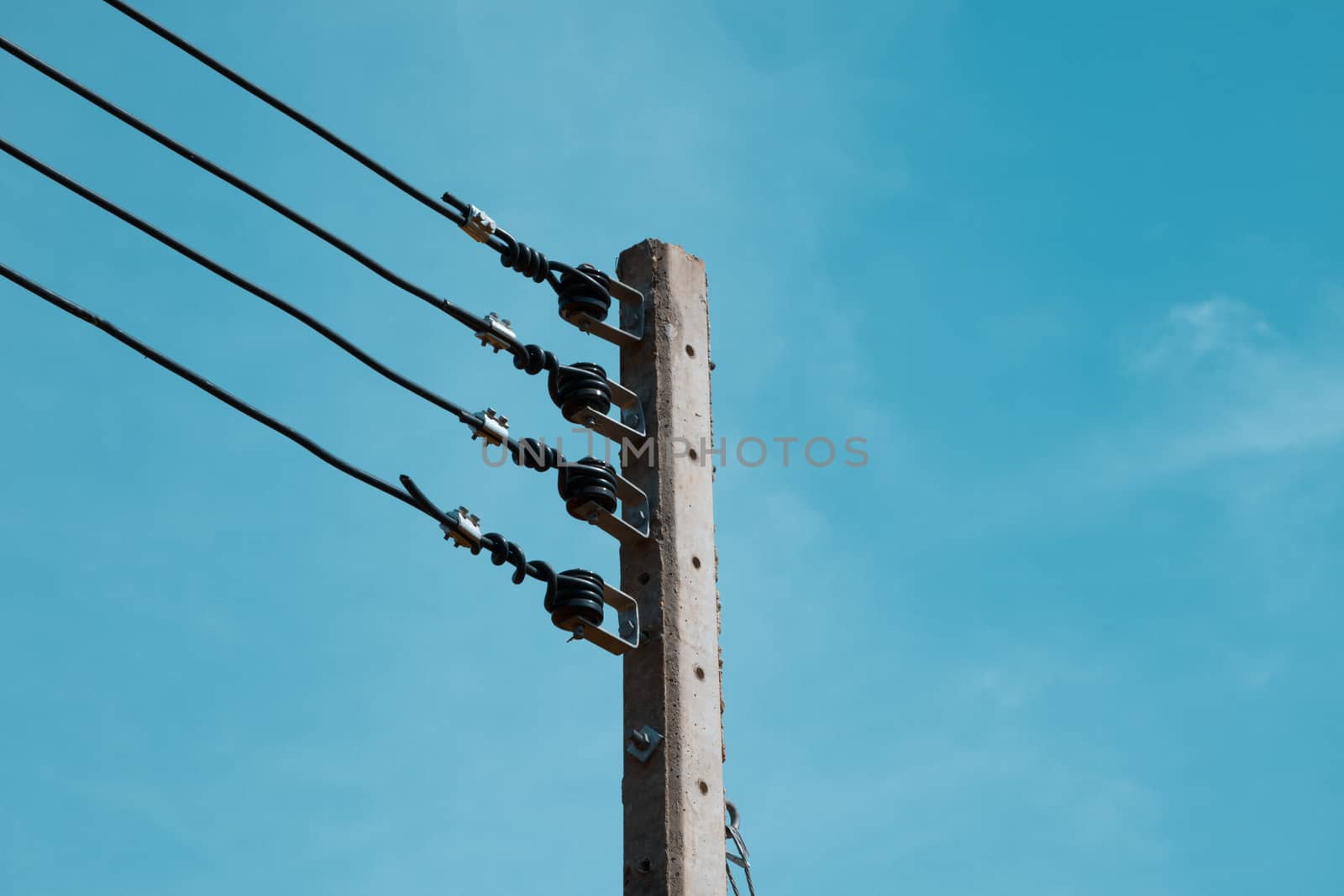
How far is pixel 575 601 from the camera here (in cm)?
773

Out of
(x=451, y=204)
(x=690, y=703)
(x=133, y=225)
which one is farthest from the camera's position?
(x=451, y=204)

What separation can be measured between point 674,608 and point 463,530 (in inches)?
33.9

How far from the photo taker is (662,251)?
866 cm

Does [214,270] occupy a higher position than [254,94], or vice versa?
[254,94]

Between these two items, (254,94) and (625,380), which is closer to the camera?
(254,94)

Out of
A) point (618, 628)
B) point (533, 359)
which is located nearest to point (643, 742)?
point (618, 628)

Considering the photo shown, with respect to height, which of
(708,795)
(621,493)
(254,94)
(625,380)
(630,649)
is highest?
(254,94)

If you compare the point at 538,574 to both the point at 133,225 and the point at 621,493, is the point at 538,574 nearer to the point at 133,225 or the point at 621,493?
the point at 621,493

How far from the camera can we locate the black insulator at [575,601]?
7.73 metres

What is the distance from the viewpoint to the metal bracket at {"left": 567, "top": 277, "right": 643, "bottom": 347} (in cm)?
842

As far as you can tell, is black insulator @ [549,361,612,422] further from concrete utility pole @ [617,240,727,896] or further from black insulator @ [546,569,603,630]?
black insulator @ [546,569,603,630]

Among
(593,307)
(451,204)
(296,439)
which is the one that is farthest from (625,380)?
(296,439)

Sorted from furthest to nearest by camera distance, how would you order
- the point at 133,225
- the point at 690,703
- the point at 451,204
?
the point at 451,204
the point at 690,703
the point at 133,225

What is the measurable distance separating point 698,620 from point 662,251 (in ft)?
5.60
